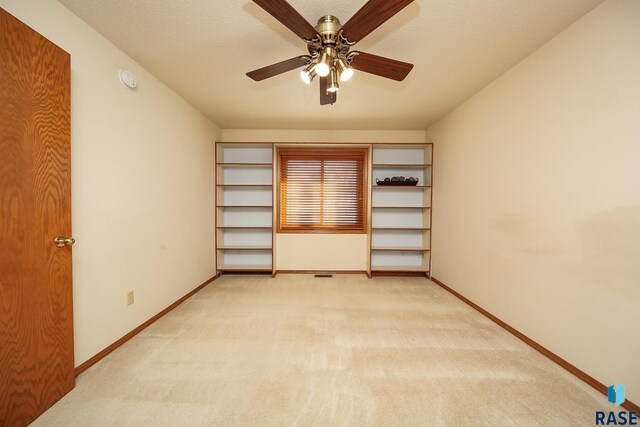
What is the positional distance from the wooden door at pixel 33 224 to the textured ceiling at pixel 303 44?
641 millimetres

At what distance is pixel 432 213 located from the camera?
3.93 m

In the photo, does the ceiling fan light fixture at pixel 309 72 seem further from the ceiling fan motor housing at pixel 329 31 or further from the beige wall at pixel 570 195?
the beige wall at pixel 570 195

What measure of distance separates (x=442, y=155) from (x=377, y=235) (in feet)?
5.26

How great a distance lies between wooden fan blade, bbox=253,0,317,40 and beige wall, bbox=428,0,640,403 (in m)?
1.81

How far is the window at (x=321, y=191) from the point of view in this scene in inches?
167

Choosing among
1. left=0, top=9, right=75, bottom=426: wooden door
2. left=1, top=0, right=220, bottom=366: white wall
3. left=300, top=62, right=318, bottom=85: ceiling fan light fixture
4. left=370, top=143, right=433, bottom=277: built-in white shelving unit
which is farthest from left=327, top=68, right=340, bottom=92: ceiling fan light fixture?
left=370, top=143, right=433, bottom=277: built-in white shelving unit

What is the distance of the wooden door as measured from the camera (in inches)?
47.2

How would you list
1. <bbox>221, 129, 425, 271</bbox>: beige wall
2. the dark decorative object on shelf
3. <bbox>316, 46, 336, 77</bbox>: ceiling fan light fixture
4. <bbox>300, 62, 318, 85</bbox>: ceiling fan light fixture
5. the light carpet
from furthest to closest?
<bbox>221, 129, 425, 271</bbox>: beige wall → the dark decorative object on shelf → <bbox>300, 62, 318, 85</bbox>: ceiling fan light fixture → <bbox>316, 46, 336, 77</bbox>: ceiling fan light fixture → the light carpet

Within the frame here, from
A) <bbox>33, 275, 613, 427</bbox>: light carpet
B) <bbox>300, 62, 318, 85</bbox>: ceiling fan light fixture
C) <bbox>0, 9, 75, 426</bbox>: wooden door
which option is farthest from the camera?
<bbox>300, 62, 318, 85</bbox>: ceiling fan light fixture

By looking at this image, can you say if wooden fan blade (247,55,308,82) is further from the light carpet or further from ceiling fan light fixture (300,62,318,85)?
the light carpet

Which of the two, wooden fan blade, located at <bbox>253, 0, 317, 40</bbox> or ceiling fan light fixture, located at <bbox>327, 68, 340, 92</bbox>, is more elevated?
wooden fan blade, located at <bbox>253, 0, 317, 40</bbox>

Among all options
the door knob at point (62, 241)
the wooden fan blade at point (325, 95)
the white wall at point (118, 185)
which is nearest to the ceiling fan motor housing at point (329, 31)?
the wooden fan blade at point (325, 95)

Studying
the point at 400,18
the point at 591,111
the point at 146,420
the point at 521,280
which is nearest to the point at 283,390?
the point at 146,420

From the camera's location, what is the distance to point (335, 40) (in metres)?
1.55
